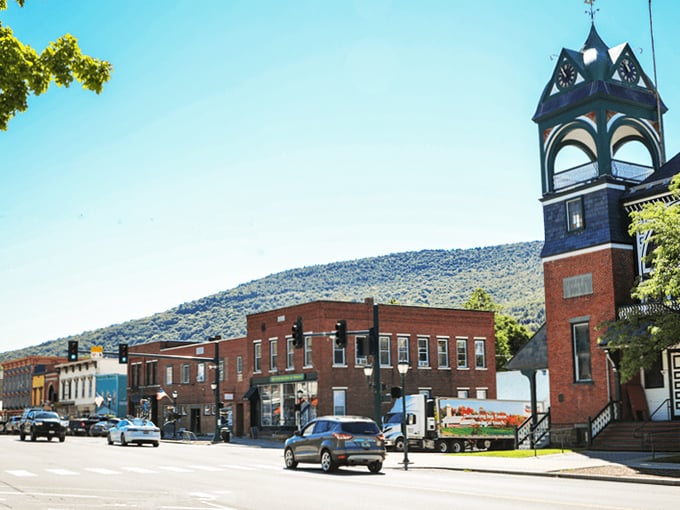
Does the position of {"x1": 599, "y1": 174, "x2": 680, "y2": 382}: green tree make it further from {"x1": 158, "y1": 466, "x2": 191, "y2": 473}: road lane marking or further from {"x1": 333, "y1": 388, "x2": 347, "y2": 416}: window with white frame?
{"x1": 333, "y1": 388, "x2": 347, "y2": 416}: window with white frame

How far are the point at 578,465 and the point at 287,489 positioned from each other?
457 inches

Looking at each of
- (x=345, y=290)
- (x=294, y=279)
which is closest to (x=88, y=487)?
(x=345, y=290)

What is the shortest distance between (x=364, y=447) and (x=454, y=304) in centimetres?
12855

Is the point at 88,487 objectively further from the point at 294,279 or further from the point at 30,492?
the point at 294,279

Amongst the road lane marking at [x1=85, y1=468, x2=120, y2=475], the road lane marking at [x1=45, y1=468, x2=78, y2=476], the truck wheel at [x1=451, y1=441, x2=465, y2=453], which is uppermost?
the road lane marking at [x1=45, y1=468, x2=78, y2=476]

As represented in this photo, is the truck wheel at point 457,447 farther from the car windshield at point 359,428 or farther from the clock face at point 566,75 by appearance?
the clock face at point 566,75

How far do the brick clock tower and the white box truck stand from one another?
17.1 ft

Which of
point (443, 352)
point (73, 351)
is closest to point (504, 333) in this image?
point (443, 352)

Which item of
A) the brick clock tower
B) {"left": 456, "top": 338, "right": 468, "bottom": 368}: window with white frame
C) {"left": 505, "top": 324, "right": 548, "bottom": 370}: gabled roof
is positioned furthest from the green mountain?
the brick clock tower

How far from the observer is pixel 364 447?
25.3m

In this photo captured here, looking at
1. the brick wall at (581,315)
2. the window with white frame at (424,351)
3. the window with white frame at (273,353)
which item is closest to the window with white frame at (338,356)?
the window with white frame at (273,353)

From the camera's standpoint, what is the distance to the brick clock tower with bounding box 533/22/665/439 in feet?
119

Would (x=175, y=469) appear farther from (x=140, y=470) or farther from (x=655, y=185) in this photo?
(x=655, y=185)

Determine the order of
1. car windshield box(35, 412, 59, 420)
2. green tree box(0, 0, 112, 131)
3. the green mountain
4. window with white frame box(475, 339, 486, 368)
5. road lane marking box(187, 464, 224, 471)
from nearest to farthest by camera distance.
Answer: green tree box(0, 0, 112, 131)
road lane marking box(187, 464, 224, 471)
car windshield box(35, 412, 59, 420)
window with white frame box(475, 339, 486, 368)
the green mountain
